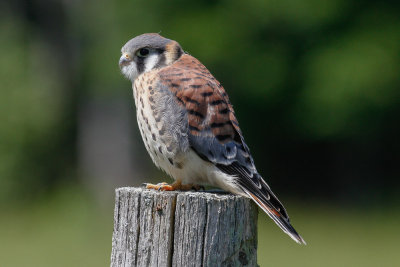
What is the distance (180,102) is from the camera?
4105 mm

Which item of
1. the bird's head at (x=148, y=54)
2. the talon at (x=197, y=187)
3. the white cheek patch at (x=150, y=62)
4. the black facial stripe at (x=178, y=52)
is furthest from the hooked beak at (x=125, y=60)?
the talon at (x=197, y=187)

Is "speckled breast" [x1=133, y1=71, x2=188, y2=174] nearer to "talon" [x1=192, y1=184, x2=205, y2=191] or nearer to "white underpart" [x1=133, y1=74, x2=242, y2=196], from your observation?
"white underpart" [x1=133, y1=74, x2=242, y2=196]

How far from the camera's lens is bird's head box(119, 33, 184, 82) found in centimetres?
456

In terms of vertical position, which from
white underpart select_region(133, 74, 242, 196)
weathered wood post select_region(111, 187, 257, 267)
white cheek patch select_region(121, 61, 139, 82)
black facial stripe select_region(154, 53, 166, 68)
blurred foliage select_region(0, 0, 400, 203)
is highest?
blurred foliage select_region(0, 0, 400, 203)

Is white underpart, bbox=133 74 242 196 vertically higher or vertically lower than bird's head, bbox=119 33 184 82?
lower

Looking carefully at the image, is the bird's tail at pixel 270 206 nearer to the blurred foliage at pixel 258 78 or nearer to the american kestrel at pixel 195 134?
the american kestrel at pixel 195 134

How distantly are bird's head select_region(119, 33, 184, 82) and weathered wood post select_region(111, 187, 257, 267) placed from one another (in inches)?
54.1

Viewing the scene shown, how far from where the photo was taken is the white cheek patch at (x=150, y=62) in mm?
4551

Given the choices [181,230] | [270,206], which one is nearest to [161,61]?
[270,206]

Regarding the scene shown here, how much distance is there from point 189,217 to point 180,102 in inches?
41.7

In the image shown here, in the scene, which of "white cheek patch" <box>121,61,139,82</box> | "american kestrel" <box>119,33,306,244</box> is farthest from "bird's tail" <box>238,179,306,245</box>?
"white cheek patch" <box>121,61,139,82</box>

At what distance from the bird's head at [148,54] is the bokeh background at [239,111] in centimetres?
A: 716

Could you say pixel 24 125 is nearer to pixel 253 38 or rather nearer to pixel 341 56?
pixel 253 38

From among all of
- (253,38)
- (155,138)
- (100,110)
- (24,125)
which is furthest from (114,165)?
(155,138)
